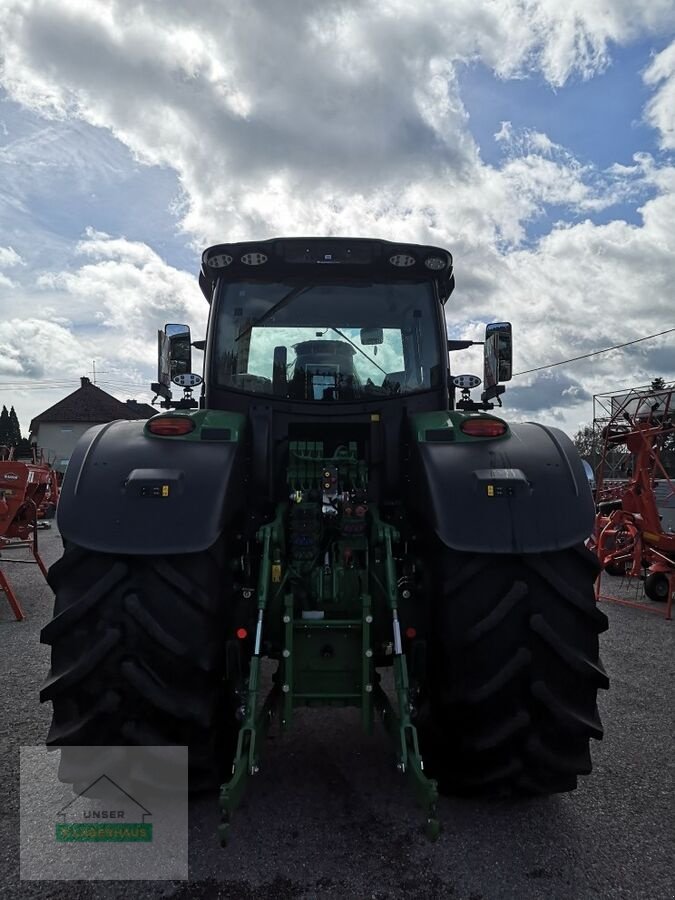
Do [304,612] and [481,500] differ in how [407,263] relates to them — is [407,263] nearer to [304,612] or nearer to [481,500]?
[481,500]

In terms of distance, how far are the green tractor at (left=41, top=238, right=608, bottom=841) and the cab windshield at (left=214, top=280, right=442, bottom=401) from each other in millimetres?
408

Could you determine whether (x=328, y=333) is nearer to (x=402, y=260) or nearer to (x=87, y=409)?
(x=402, y=260)

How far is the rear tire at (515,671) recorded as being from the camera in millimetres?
2465

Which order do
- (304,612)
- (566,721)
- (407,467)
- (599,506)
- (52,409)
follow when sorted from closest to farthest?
(566,721) → (304,612) → (407,467) → (599,506) → (52,409)

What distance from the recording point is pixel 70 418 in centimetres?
4584

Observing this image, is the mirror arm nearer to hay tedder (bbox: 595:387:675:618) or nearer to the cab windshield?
the cab windshield

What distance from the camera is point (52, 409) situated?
4634 cm

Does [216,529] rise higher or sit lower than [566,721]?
higher

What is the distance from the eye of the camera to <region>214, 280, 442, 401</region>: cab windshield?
3.49 metres

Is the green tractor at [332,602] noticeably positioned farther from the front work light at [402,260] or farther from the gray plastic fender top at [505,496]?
Result: the front work light at [402,260]

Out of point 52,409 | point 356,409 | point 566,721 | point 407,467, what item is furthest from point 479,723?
point 52,409

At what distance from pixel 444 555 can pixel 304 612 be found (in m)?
0.69

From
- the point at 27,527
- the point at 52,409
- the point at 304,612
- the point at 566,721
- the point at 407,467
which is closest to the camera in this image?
the point at 566,721

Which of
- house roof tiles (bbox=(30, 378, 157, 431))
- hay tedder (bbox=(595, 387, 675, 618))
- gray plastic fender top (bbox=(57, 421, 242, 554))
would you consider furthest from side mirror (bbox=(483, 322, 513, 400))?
house roof tiles (bbox=(30, 378, 157, 431))
